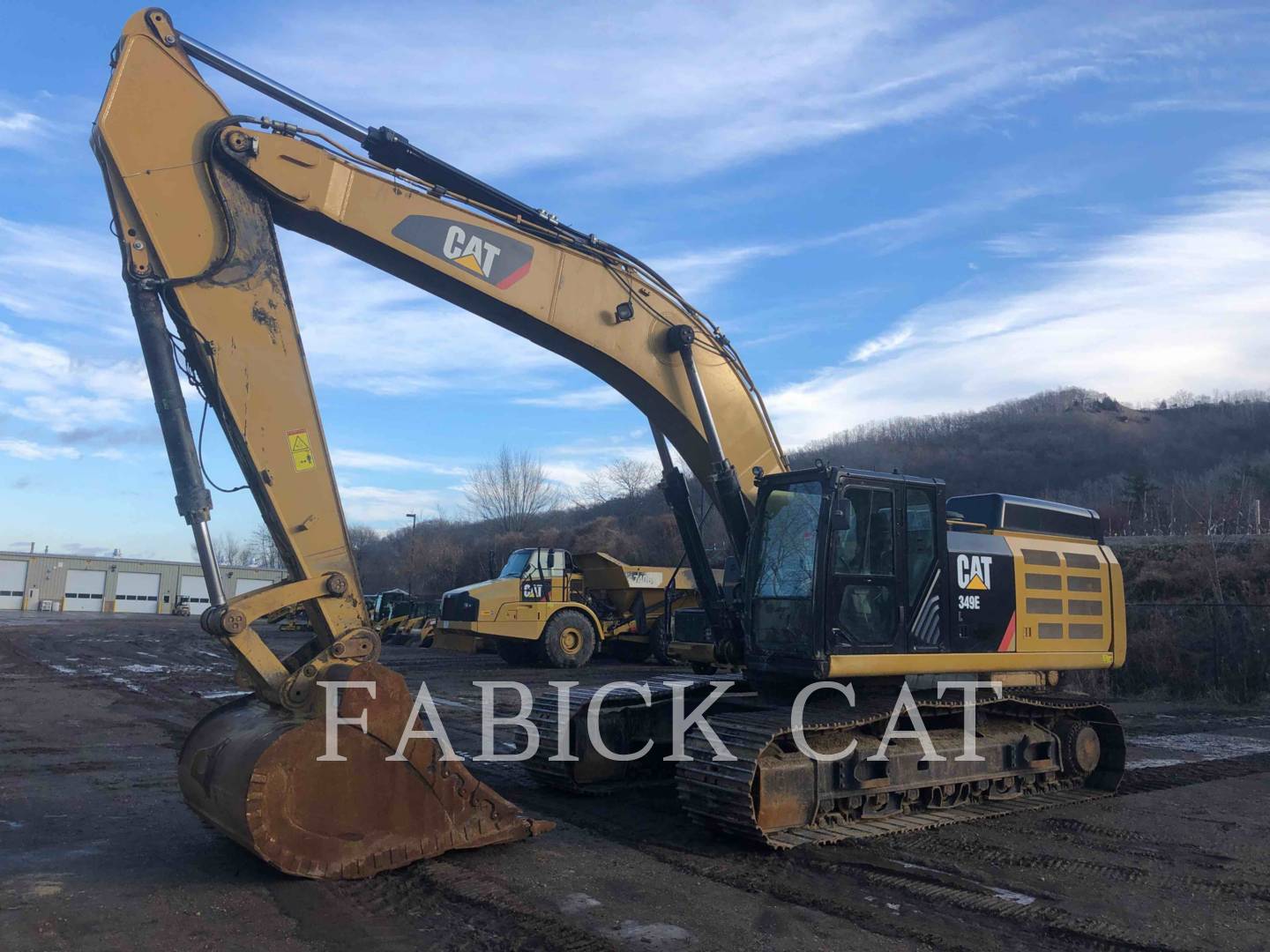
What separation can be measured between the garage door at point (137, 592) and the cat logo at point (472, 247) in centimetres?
6962

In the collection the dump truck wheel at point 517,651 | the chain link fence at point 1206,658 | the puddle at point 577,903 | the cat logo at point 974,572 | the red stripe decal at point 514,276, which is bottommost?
the puddle at point 577,903

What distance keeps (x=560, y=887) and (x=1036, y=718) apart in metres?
5.15

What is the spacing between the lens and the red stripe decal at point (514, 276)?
23.3 feet

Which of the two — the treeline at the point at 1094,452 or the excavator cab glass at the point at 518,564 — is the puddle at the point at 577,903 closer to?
the excavator cab glass at the point at 518,564

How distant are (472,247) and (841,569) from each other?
137 inches

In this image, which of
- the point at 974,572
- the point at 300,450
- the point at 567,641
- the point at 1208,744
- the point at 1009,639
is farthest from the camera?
the point at 567,641

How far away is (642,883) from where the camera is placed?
5.95 metres

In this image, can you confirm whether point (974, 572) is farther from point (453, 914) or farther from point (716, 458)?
point (453, 914)

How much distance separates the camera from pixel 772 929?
5.20 m

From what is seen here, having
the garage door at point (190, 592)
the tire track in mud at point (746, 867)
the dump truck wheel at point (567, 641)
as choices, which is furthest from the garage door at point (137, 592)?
the tire track in mud at point (746, 867)

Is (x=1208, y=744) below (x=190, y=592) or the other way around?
below

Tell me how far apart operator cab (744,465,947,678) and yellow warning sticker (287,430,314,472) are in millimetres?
3401

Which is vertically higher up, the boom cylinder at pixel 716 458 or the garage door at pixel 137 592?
the boom cylinder at pixel 716 458

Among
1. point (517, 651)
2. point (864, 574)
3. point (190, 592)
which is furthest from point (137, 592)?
point (864, 574)
